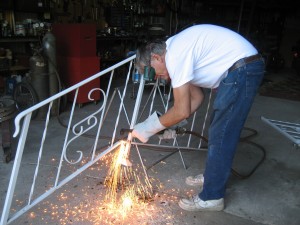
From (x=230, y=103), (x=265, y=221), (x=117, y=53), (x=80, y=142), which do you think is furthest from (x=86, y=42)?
(x=265, y=221)

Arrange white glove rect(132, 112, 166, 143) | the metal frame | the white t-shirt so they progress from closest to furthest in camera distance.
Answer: the white t-shirt
white glove rect(132, 112, 166, 143)
the metal frame

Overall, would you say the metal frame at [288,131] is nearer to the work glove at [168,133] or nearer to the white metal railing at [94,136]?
the white metal railing at [94,136]

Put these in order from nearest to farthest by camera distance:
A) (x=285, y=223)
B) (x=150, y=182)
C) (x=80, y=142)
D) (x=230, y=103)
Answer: (x=230, y=103), (x=285, y=223), (x=150, y=182), (x=80, y=142)

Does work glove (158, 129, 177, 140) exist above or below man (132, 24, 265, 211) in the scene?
below

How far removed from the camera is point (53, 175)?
2906 millimetres

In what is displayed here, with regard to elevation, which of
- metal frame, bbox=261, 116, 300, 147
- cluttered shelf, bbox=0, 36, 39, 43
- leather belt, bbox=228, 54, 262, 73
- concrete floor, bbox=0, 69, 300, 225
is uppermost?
leather belt, bbox=228, 54, 262, 73

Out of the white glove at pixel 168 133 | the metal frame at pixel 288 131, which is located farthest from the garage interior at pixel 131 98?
the white glove at pixel 168 133

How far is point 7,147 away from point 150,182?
4.84ft

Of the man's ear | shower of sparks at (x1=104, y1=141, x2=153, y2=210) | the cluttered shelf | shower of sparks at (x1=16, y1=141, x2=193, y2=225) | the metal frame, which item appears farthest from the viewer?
the cluttered shelf

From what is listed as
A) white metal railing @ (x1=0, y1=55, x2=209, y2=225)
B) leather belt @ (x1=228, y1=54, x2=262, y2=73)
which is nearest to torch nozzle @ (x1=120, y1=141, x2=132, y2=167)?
white metal railing @ (x1=0, y1=55, x2=209, y2=225)

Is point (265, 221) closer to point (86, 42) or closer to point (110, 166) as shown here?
point (110, 166)

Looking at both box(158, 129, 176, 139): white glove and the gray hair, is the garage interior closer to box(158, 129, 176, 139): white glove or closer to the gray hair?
box(158, 129, 176, 139): white glove

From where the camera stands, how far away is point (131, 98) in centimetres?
576

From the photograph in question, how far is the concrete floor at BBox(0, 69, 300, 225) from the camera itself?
2.37m
